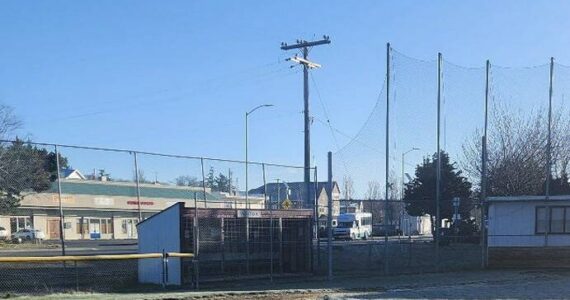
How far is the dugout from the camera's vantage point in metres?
18.8

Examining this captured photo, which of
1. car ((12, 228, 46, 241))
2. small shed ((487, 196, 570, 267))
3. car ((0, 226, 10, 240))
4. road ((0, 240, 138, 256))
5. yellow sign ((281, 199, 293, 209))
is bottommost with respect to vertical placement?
car ((12, 228, 46, 241))

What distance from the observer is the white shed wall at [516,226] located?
26.7 metres

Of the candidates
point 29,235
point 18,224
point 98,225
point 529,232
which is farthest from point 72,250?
point 18,224

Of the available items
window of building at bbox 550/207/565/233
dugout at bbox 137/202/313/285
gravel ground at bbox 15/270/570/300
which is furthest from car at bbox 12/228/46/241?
window of building at bbox 550/207/565/233

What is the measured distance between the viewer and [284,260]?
70.9 ft

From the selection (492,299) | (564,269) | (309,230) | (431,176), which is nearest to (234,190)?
(309,230)

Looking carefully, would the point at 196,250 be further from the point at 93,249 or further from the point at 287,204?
the point at 93,249

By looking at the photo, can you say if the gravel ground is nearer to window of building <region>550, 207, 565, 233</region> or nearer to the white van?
window of building <region>550, 207, 565, 233</region>

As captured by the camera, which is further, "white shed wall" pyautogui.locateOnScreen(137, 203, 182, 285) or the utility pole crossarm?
the utility pole crossarm

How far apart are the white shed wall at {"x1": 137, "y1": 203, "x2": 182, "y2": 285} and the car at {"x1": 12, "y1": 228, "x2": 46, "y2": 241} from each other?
115ft

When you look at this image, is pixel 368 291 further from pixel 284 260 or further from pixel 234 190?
pixel 234 190

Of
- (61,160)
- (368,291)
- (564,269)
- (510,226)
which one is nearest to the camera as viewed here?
(368,291)

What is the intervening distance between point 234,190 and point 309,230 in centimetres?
310

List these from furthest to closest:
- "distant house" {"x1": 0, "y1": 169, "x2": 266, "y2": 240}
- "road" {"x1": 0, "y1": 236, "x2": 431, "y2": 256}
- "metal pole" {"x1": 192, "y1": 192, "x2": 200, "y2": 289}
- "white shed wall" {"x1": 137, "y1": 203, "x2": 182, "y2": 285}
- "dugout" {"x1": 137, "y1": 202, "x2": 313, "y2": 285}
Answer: "road" {"x1": 0, "y1": 236, "x2": 431, "y2": 256}, "distant house" {"x1": 0, "y1": 169, "x2": 266, "y2": 240}, "dugout" {"x1": 137, "y1": 202, "x2": 313, "y2": 285}, "white shed wall" {"x1": 137, "y1": 203, "x2": 182, "y2": 285}, "metal pole" {"x1": 192, "y1": 192, "x2": 200, "y2": 289}
